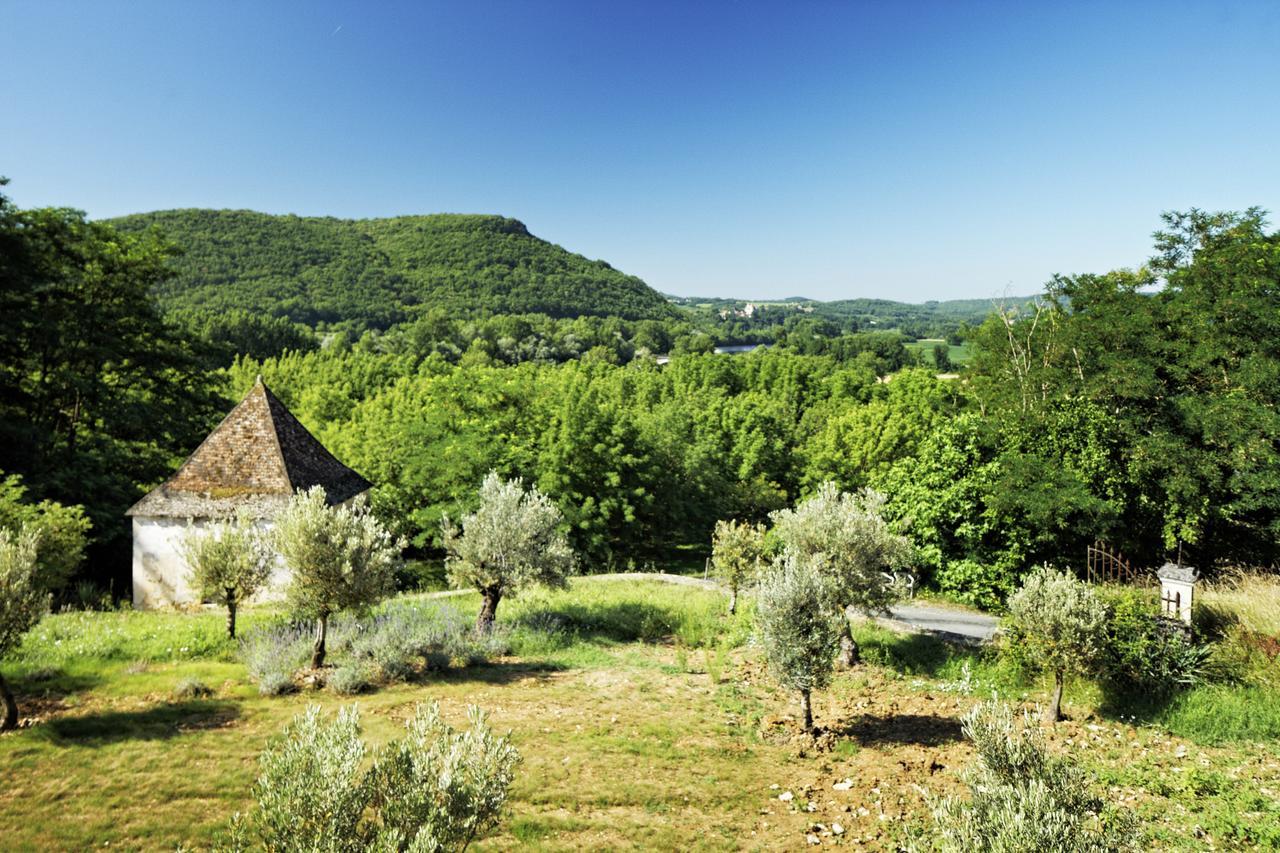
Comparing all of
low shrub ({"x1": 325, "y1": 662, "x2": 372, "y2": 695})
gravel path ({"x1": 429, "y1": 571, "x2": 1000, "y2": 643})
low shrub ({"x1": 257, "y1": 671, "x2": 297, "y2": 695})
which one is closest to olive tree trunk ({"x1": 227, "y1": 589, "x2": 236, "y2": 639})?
low shrub ({"x1": 257, "y1": 671, "x2": 297, "y2": 695})

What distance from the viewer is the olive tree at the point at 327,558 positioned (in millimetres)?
11461

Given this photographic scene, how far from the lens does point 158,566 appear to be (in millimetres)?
19266

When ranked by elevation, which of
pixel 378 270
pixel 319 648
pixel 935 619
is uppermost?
pixel 378 270

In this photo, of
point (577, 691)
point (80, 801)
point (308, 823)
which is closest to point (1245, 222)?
point (577, 691)

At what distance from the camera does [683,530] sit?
126 feet

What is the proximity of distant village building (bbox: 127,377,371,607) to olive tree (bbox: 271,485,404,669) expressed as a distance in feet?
25.4

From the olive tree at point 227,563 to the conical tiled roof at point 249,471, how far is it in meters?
5.34

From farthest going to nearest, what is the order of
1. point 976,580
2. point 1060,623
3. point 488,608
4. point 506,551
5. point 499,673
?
point 976,580
point 488,608
point 506,551
point 499,673
point 1060,623

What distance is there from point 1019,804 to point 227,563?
14065mm

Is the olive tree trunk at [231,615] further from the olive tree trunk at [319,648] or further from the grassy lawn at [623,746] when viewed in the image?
the olive tree trunk at [319,648]

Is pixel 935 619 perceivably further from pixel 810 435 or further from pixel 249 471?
pixel 810 435

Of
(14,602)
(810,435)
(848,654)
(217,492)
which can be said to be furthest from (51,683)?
(810,435)

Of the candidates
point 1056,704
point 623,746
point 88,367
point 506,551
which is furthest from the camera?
point 88,367

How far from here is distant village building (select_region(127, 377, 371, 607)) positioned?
18797mm
